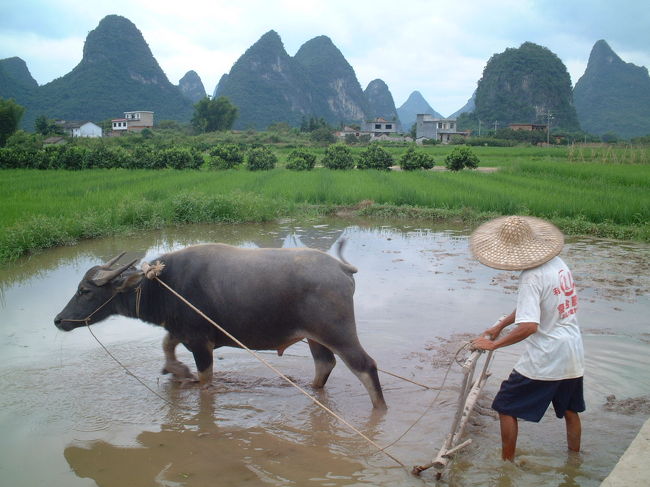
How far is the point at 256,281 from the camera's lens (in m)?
3.58

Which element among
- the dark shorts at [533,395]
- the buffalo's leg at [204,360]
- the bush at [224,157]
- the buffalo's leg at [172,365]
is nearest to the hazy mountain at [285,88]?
the bush at [224,157]

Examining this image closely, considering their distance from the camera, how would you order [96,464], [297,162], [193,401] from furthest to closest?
[297,162] < [193,401] < [96,464]

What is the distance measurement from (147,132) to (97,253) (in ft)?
122

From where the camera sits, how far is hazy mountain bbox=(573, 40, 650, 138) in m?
83.4

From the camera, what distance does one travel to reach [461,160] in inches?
778

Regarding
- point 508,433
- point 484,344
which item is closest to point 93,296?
point 484,344

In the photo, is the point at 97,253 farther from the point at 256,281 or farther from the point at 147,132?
the point at 147,132

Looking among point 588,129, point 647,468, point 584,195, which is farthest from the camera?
point 588,129

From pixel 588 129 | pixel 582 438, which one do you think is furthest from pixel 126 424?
pixel 588 129

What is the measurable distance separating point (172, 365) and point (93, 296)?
718mm

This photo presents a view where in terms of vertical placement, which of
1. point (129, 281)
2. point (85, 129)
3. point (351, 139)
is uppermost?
point (85, 129)

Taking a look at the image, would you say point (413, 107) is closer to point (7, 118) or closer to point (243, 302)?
point (7, 118)

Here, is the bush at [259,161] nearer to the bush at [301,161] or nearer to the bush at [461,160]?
the bush at [301,161]

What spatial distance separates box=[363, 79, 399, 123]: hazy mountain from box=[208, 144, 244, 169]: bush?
95924 millimetres
